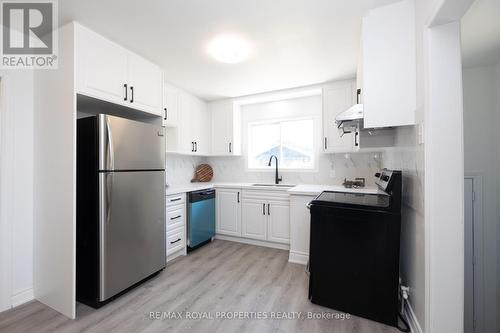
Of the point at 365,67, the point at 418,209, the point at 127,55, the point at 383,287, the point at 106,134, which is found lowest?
the point at 383,287

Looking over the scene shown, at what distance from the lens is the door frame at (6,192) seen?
181cm

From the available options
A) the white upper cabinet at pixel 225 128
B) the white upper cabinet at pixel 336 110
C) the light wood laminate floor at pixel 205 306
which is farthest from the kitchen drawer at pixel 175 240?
the white upper cabinet at pixel 336 110

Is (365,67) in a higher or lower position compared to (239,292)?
higher

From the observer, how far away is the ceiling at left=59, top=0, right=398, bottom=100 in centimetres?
162

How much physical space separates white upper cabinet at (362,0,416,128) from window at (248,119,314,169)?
1945mm

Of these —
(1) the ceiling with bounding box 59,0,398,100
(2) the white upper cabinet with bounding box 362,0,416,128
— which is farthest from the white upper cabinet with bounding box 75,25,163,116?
(2) the white upper cabinet with bounding box 362,0,416,128

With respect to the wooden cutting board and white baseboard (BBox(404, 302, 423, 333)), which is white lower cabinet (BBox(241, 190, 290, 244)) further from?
white baseboard (BBox(404, 302, 423, 333))

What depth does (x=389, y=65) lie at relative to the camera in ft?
5.29

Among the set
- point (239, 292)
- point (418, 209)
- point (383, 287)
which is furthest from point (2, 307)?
point (418, 209)

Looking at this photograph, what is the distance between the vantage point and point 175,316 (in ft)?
5.69

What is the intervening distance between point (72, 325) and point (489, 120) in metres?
4.29

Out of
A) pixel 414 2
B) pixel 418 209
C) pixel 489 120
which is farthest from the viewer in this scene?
pixel 489 120

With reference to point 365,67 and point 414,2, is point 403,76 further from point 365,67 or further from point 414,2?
point 414,2

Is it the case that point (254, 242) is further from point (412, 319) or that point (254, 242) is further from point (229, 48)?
point (229, 48)
